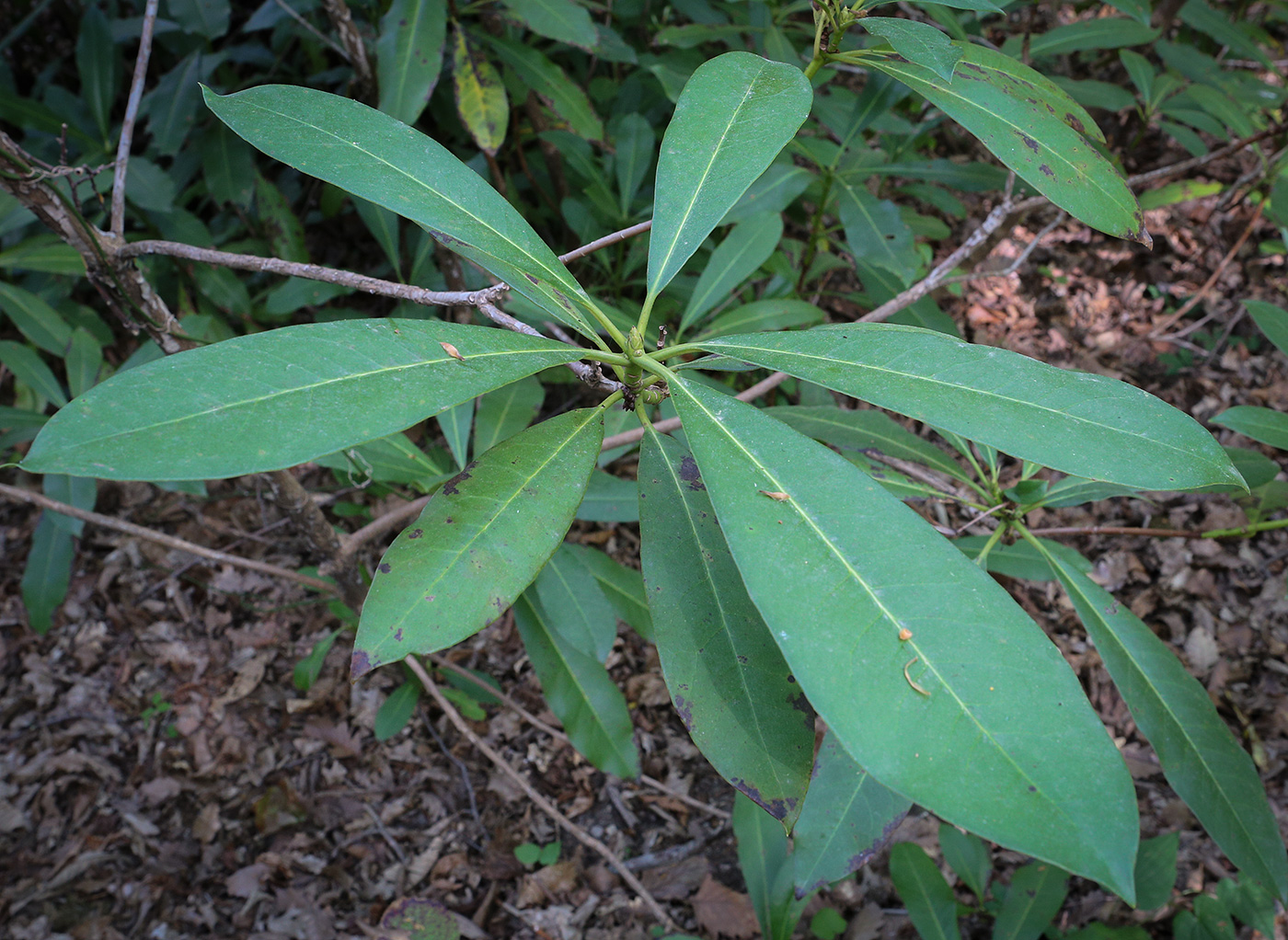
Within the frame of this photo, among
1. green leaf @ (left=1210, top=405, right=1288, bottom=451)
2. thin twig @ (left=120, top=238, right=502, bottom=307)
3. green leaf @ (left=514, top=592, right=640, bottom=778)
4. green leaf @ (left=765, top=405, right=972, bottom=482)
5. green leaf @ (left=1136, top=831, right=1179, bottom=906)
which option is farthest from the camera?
green leaf @ (left=1136, top=831, right=1179, bottom=906)

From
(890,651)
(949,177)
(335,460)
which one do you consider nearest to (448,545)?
(890,651)

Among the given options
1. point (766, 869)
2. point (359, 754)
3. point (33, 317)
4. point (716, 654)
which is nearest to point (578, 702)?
point (766, 869)

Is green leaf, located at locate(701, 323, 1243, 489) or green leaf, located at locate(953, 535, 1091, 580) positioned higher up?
green leaf, located at locate(701, 323, 1243, 489)

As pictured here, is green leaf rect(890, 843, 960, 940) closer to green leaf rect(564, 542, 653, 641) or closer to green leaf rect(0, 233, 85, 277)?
green leaf rect(564, 542, 653, 641)

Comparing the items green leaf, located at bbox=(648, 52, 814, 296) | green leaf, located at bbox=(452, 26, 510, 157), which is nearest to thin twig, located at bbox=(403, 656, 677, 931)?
green leaf, located at bbox=(648, 52, 814, 296)

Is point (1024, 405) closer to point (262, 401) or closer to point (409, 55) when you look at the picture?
point (262, 401)

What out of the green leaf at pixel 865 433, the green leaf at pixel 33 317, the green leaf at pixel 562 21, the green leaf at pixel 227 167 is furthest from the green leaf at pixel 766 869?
the green leaf at pixel 227 167

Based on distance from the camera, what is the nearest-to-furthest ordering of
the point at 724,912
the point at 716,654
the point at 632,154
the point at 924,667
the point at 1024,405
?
the point at 924,667, the point at 1024,405, the point at 716,654, the point at 724,912, the point at 632,154
